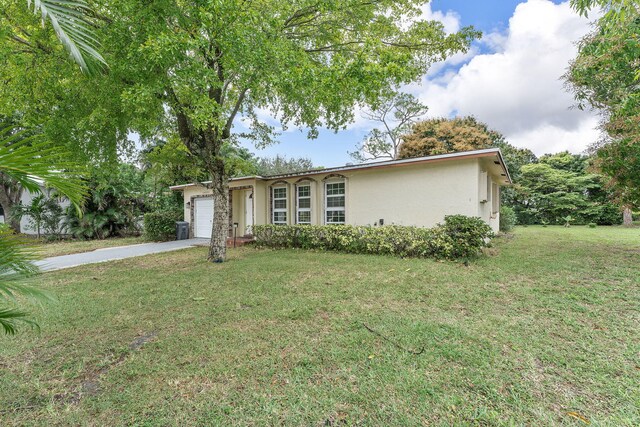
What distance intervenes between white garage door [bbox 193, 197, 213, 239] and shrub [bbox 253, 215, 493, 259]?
4.54m

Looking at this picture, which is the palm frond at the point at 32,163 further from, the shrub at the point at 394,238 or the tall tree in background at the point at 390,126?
the tall tree in background at the point at 390,126

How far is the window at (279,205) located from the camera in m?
12.3

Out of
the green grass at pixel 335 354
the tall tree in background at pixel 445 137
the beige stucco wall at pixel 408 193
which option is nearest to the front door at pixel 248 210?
the beige stucco wall at pixel 408 193

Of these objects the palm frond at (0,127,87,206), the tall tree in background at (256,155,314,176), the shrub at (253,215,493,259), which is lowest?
the shrub at (253,215,493,259)

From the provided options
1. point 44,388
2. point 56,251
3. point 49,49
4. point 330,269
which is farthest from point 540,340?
point 56,251

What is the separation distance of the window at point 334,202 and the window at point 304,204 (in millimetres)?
776

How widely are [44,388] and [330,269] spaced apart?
4826mm

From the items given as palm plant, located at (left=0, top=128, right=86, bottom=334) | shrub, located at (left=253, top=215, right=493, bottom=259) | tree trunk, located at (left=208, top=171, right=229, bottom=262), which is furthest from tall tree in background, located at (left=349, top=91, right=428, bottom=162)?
palm plant, located at (left=0, top=128, right=86, bottom=334)

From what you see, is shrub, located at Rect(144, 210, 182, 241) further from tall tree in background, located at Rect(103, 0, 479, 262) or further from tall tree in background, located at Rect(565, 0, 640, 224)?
tall tree in background, located at Rect(565, 0, 640, 224)

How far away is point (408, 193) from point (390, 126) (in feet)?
52.7

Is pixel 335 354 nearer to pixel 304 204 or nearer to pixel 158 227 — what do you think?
pixel 304 204

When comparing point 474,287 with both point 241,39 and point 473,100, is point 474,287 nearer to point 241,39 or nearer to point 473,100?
point 241,39

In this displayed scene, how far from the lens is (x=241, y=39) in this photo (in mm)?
4887

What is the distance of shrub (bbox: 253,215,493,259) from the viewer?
716cm
